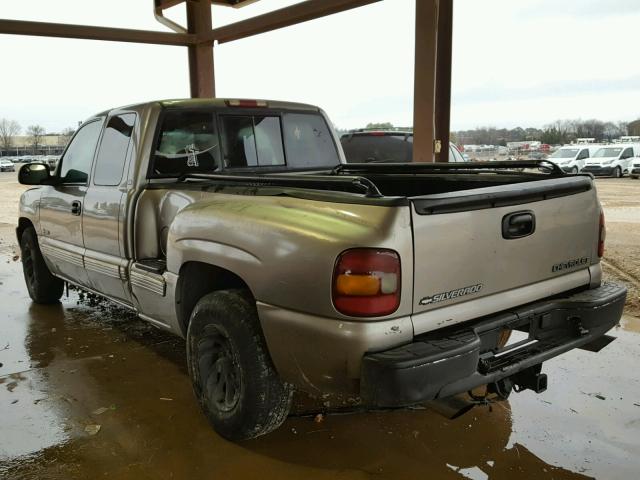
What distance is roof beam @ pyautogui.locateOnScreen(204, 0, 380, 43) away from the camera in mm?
7345

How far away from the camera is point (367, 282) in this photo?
232 cm

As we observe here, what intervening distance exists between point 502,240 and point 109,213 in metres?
2.73

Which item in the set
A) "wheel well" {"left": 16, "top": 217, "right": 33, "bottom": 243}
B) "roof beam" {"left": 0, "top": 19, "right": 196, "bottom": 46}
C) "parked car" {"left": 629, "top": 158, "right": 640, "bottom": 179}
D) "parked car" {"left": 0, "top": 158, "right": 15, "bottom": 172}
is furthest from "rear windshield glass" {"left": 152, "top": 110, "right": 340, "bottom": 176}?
"parked car" {"left": 0, "top": 158, "right": 15, "bottom": 172}

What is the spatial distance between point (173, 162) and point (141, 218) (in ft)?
1.58

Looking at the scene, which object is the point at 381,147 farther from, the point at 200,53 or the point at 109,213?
the point at 109,213

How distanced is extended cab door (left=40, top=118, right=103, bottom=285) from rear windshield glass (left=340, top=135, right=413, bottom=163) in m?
5.28

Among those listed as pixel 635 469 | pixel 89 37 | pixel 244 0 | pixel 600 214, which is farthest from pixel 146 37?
pixel 635 469

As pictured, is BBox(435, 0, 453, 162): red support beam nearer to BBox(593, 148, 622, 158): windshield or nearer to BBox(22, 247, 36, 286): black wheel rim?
BBox(22, 247, 36, 286): black wheel rim

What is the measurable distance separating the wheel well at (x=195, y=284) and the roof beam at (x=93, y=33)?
24.9 ft

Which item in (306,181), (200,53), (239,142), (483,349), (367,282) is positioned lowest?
(483,349)

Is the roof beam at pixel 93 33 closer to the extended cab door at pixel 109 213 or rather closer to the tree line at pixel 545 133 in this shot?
the tree line at pixel 545 133

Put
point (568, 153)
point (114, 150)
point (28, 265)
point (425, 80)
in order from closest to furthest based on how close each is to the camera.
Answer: point (114, 150) → point (28, 265) → point (425, 80) → point (568, 153)

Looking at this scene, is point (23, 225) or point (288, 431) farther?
point (23, 225)

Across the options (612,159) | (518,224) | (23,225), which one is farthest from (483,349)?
(612,159)
